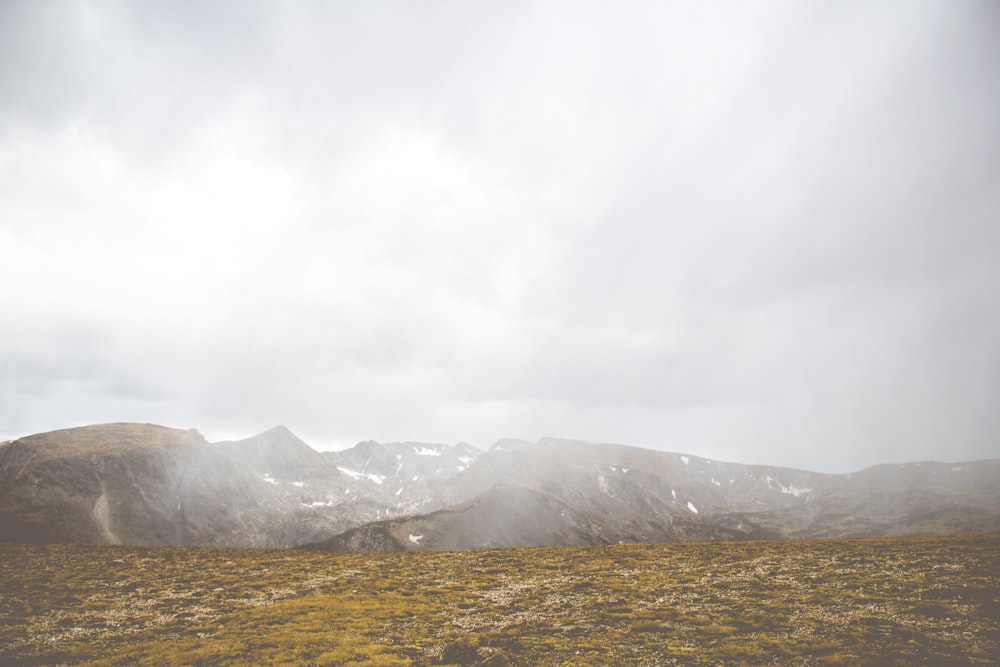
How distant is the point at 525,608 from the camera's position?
34.3 meters

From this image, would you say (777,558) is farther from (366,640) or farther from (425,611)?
(366,640)

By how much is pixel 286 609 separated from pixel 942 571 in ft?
168

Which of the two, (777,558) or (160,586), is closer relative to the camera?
(160,586)

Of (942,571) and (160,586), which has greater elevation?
(942,571)

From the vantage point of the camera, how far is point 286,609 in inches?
1390

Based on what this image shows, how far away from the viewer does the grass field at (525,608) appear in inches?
958

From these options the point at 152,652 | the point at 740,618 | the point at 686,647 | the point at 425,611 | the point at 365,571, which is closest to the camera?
the point at 686,647

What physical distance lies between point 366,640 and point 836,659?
24.8 m

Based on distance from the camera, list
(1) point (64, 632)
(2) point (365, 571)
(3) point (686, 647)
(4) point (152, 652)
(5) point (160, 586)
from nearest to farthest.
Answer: (3) point (686, 647)
(4) point (152, 652)
(1) point (64, 632)
(5) point (160, 586)
(2) point (365, 571)

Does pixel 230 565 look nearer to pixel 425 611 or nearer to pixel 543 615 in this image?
pixel 425 611

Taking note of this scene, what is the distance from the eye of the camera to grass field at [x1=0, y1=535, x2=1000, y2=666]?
24344mm

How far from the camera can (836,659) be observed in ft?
69.7

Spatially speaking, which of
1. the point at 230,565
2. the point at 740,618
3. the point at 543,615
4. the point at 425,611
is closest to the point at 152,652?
the point at 425,611

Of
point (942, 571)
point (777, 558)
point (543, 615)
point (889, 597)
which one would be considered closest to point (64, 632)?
point (543, 615)
